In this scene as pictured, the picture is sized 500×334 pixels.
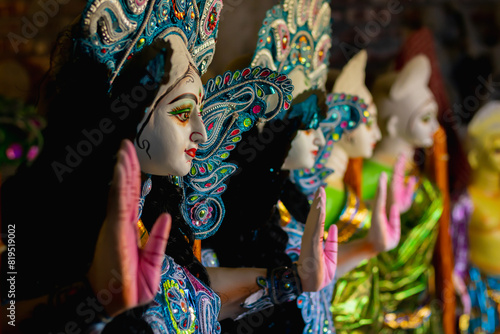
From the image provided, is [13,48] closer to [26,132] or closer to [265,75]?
[26,132]

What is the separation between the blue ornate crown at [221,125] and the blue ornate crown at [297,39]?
0.78 ft

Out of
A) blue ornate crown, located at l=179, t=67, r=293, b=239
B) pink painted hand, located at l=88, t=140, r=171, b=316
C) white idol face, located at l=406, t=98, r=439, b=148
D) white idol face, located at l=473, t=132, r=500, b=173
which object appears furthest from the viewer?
white idol face, located at l=473, t=132, r=500, b=173

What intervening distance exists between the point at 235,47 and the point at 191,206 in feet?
1.69

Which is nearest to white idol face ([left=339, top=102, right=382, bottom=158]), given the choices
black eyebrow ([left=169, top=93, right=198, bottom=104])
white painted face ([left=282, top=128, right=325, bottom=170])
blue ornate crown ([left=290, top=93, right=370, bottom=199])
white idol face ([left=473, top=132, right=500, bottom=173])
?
blue ornate crown ([left=290, top=93, right=370, bottom=199])

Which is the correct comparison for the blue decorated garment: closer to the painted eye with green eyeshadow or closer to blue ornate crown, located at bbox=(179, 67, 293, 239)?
blue ornate crown, located at bbox=(179, 67, 293, 239)

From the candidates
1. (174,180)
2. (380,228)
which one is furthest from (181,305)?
(380,228)

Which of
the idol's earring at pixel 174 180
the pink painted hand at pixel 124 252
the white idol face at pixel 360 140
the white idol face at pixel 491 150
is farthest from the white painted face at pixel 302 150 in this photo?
the white idol face at pixel 491 150

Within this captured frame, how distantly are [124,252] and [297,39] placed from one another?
982 mm

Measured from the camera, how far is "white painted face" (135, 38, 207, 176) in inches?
40.8

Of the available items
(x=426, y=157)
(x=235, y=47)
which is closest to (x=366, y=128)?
(x=235, y=47)

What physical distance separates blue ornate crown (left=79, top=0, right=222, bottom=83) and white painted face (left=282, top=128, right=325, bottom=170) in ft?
1.30

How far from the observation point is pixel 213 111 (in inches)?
50.0

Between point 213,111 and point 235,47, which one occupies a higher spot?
point 235,47

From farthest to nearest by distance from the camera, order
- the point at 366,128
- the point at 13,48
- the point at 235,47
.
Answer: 1. the point at 366,128
2. the point at 235,47
3. the point at 13,48
